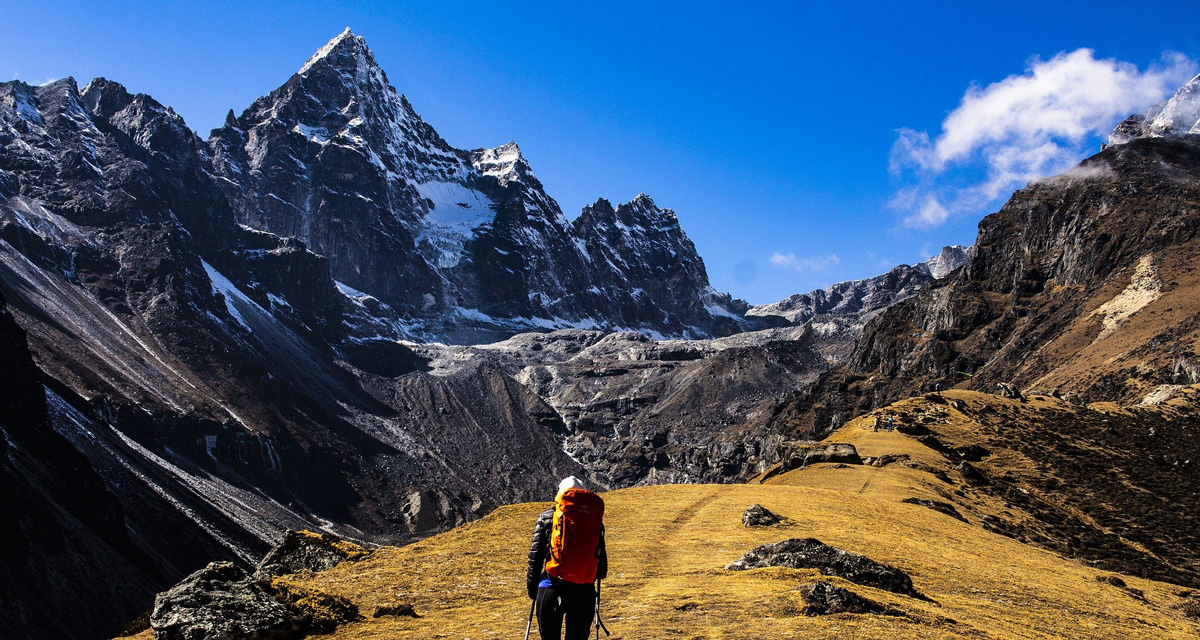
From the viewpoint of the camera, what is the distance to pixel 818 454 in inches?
1812

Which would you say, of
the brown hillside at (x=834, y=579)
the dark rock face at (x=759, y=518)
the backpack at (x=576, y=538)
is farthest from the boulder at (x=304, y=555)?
the dark rock face at (x=759, y=518)

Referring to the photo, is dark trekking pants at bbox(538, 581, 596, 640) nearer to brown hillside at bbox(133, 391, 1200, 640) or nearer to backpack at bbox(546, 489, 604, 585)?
backpack at bbox(546, 489, 604, 585)

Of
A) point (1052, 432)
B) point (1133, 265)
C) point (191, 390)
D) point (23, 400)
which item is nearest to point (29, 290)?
point (191, 390)

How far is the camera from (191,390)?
17662 centimetres

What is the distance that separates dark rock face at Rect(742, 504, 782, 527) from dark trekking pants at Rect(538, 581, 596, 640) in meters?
14.9

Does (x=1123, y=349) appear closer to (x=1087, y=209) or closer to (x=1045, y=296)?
(x=1045, y=296)

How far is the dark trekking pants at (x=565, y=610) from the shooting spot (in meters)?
12.1

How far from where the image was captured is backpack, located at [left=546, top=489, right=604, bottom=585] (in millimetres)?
12266

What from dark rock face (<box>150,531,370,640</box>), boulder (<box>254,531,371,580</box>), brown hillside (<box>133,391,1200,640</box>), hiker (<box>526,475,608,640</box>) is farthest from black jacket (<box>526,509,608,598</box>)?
boulder (<box>254,531,371,580</box>)

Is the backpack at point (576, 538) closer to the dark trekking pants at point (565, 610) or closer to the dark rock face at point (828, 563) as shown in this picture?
the dark trekking pants at point (565, 610)

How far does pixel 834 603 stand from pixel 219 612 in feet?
35.7

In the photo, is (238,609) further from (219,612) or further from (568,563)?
(568,563)

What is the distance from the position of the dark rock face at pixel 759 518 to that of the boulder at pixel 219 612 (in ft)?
51.2

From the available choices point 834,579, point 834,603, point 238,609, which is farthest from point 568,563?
point 834,579
